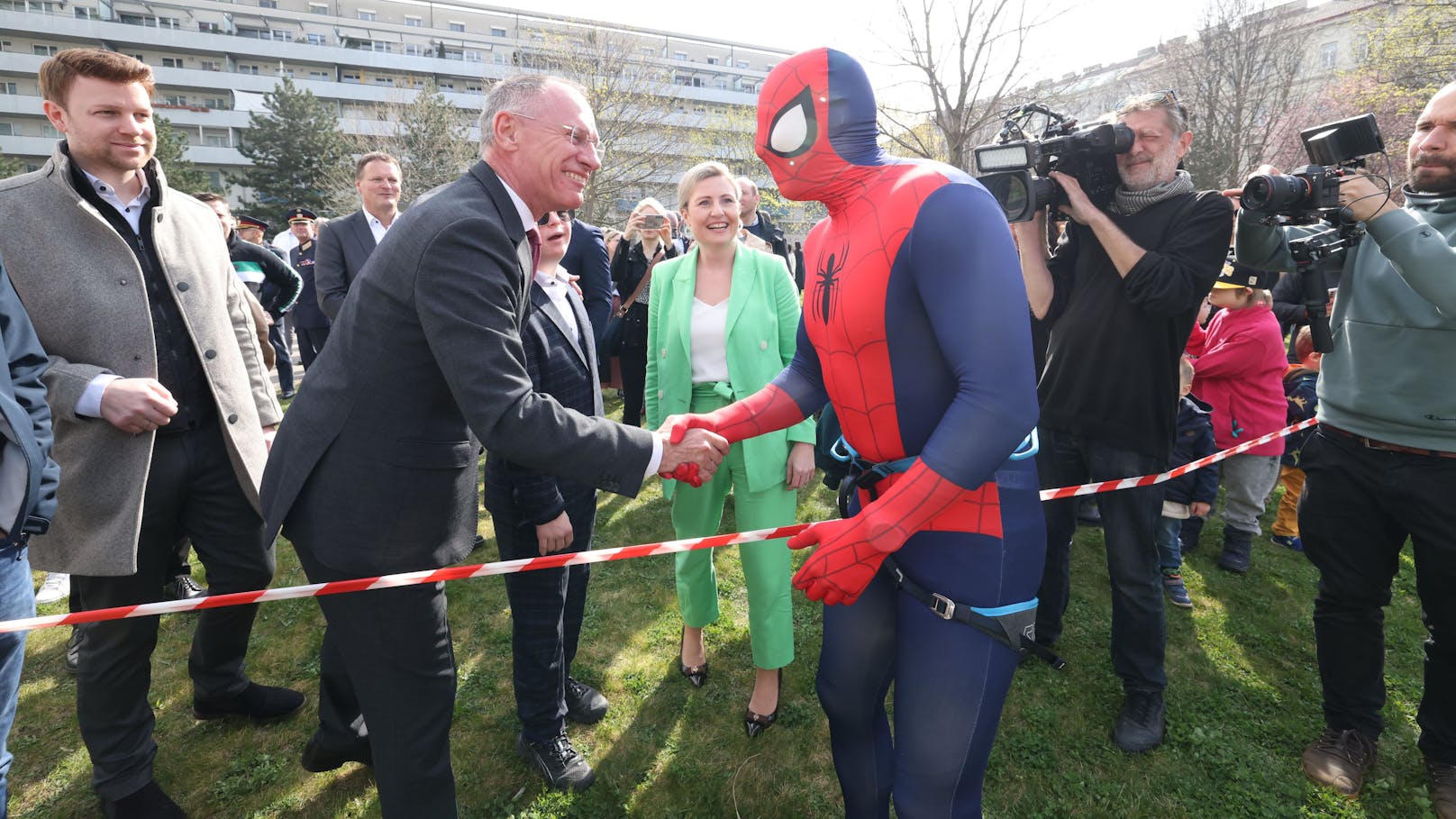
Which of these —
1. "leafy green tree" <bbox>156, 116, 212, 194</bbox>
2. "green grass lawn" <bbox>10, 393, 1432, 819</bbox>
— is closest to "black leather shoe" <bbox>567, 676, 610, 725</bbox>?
"green grass lawn" <bbox>10, 393, 1432, 819</bbox>

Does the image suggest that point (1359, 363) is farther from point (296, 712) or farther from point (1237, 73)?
point (1237, 73)

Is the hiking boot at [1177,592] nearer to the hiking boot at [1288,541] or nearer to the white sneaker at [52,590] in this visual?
the hiking boot at [1288,541]

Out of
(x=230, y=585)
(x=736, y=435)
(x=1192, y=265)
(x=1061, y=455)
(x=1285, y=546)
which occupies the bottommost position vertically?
(x=1285, y=546)

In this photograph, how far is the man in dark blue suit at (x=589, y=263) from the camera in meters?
5.60

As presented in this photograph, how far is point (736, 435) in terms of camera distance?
2.15 metres

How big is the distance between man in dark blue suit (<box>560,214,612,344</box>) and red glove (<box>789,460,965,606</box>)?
423 cm

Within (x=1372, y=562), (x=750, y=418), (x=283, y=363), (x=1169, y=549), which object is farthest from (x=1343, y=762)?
(x=283, y=363)

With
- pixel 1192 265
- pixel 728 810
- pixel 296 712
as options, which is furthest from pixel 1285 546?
pixel 296 712

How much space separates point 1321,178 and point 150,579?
4.61 m

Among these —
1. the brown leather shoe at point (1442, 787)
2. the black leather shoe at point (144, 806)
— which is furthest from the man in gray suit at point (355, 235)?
the brown leather shoe at point (1442, 787)

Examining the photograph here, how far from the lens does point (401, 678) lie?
200 centimetres

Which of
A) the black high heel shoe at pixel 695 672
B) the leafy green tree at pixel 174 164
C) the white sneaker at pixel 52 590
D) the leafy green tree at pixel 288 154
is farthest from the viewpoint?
the leafy green tree at pixel 288 154

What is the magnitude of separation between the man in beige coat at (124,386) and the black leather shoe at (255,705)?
553mm

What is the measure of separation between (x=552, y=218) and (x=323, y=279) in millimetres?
2825
